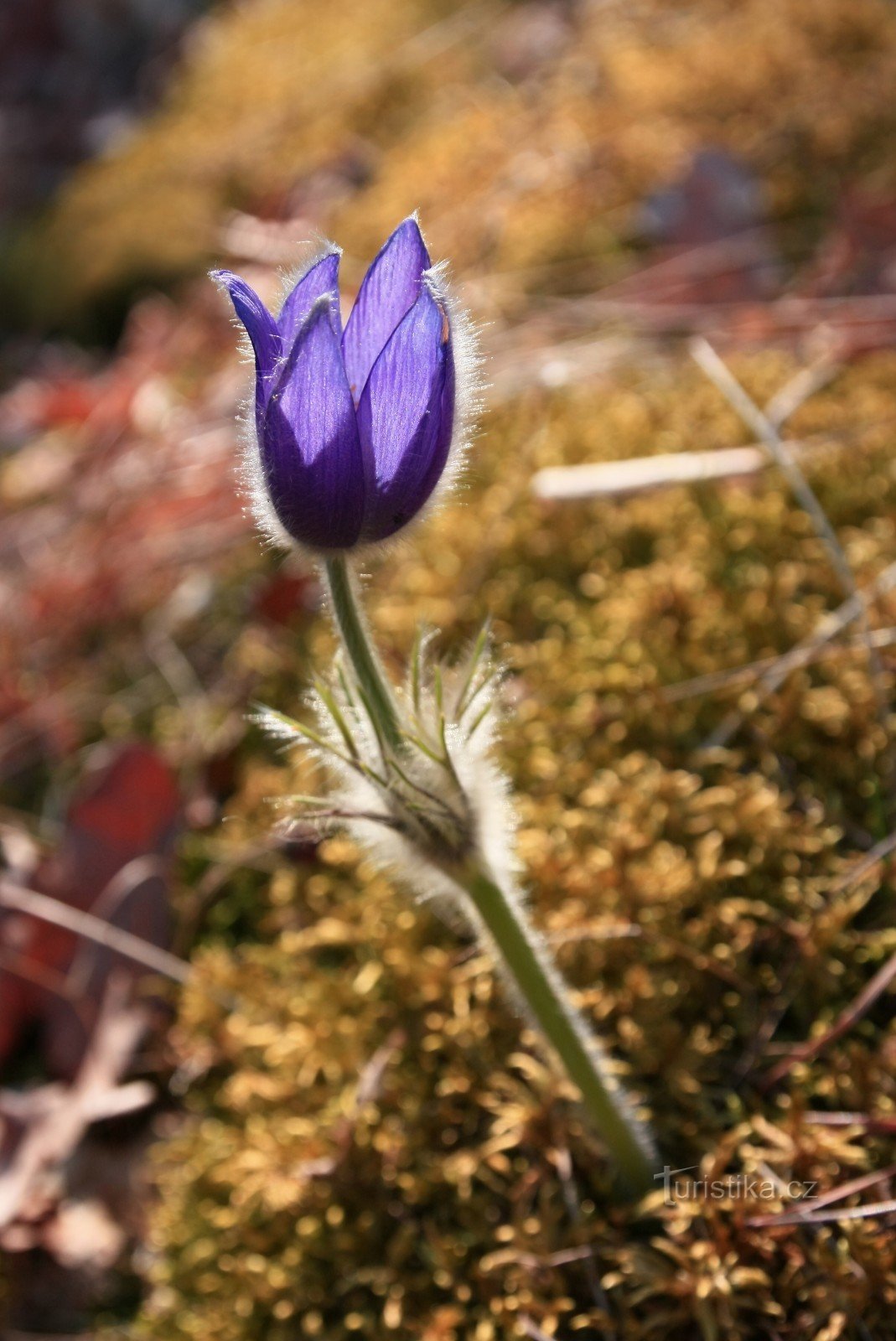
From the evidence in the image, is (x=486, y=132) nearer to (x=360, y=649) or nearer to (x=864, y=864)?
(x=864, y=864)

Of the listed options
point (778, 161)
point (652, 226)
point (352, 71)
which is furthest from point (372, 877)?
point (352, 71)

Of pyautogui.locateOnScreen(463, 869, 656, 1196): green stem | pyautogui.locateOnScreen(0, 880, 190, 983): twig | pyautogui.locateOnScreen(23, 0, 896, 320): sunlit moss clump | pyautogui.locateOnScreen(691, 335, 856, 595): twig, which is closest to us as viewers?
pyautogui.locateOnScreen(463, 869, 656, 1196): green stem

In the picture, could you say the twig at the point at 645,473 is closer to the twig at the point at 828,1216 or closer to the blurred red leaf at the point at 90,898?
the blurred red leaf at the point at 90,898

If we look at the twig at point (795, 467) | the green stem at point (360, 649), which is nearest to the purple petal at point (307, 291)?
the green stem at point (360, 649)

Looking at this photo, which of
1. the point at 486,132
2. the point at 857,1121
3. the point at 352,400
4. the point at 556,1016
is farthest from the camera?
the point at 486,132

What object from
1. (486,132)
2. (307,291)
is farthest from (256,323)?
(486,132)

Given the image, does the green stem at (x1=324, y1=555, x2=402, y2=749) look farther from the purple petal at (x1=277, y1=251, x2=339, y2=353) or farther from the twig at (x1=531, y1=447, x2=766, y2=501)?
the twig at (x1=531, y1=447, x2=766, y2=501)

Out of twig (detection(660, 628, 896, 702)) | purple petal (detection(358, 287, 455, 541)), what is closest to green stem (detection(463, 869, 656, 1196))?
purple petal (detection(358, 287, 455, 541))
